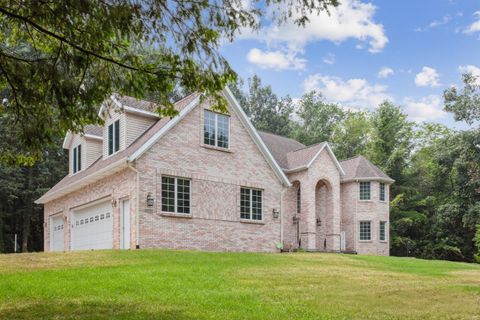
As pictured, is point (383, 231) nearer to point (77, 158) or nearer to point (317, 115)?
point (77, 158)

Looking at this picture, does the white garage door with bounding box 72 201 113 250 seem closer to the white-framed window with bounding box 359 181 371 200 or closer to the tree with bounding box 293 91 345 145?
the white-framed window with bounding box 359 181 371 200

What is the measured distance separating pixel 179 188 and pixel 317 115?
38.1 meters

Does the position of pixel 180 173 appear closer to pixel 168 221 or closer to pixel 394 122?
pixel 168 221

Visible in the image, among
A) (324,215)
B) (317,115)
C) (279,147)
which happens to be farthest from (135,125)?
(317,115)

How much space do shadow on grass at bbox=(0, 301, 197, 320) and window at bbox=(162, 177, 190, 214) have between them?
10926 mm

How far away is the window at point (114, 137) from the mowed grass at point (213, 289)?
6917mm

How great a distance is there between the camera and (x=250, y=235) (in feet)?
73.3

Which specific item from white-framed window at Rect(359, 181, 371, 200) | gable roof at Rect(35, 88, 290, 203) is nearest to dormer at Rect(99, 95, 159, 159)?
gable roof at Rect(35, 88, 290, 203)

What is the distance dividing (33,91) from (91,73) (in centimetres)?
104

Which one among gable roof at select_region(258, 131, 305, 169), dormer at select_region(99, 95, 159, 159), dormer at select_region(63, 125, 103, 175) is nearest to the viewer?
dormer at select_region(99, 95, 159, 159)

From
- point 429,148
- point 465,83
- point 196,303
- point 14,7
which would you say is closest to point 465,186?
point 465,83

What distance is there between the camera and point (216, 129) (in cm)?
2192

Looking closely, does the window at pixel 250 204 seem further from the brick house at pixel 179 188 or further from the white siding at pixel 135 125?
the white siding at pixel 135 125

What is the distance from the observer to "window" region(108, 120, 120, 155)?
72.7 ft
